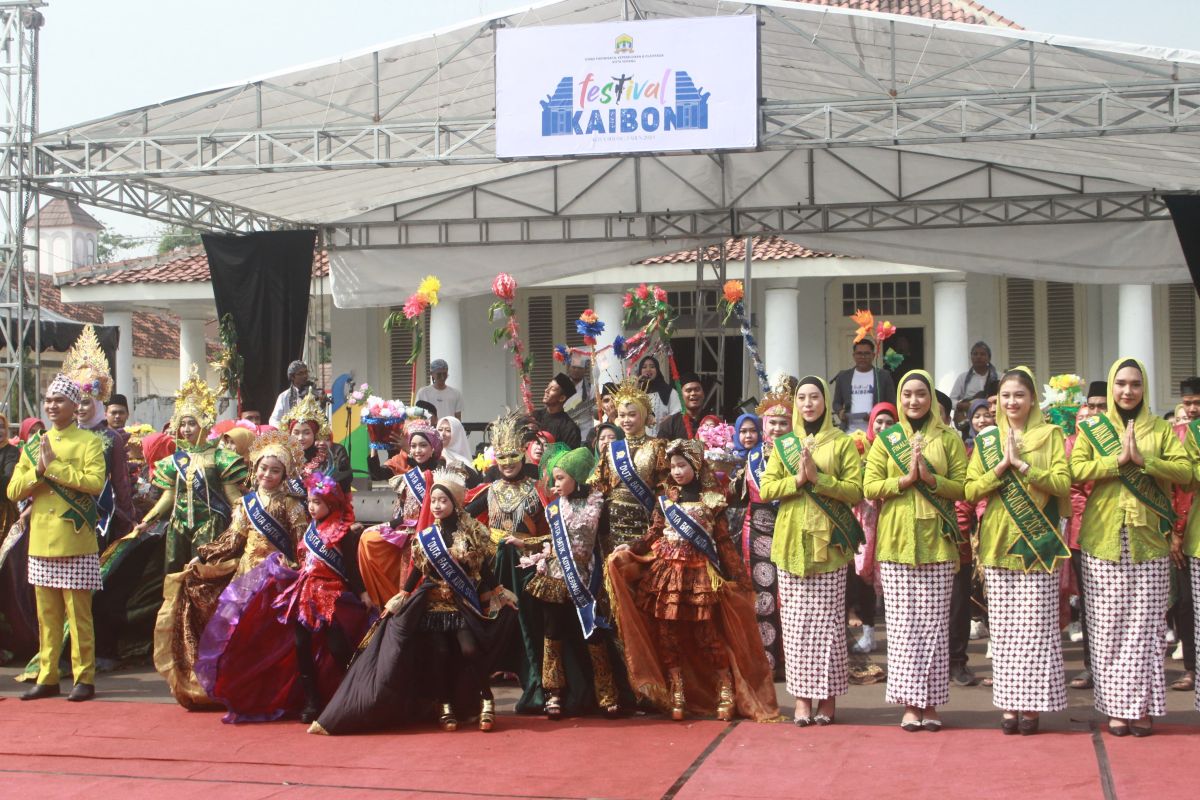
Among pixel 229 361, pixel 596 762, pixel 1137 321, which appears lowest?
pixel 596 762

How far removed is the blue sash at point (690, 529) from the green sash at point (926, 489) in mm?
945

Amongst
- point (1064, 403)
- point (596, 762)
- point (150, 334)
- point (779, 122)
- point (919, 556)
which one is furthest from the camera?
point (150, 334)

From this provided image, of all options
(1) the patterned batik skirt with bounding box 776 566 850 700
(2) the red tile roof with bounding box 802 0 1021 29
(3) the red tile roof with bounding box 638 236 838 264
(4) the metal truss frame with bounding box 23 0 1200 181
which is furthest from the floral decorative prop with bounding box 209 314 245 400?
(2) the red tile roof with bounding box 802 0 1021 29

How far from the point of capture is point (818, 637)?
6.21 m

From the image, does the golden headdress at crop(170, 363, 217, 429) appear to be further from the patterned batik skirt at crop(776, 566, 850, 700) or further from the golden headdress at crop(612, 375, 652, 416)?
the patterned batik skirt at crop(776, 566, 850, 700)

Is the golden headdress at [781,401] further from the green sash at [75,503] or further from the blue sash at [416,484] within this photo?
the green sash at [75,503]

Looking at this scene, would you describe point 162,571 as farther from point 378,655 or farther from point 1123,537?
point 1123,537

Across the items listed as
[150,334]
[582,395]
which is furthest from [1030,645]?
[150,334]

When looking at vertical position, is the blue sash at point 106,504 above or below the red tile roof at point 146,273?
below

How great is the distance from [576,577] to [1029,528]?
2.05m

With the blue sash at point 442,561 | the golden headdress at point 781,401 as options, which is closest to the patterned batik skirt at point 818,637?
the golden headdress at point 781,401

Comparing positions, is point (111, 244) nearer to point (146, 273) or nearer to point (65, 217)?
point (65, 217)

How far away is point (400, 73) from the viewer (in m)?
11.9

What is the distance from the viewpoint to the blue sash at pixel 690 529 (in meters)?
6.47
